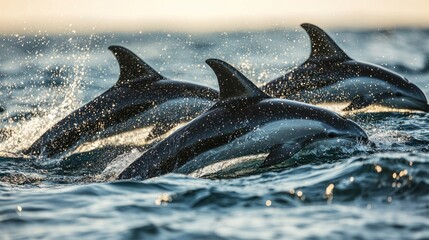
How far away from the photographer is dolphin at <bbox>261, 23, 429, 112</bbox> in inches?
577

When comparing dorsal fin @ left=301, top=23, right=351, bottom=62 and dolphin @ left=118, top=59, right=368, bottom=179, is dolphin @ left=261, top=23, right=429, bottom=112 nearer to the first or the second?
dorsal fin @ left=301, top=23, right=351, bottom=62

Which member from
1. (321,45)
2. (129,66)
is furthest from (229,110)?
(321,45)

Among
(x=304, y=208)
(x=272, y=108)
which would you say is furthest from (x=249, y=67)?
(x=304, y=208)

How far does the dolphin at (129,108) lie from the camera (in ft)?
43.1

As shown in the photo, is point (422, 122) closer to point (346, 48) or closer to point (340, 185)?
point (340, 185)

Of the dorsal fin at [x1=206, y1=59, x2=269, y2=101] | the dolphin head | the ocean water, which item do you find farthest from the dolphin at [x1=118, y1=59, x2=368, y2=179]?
the dolphin head

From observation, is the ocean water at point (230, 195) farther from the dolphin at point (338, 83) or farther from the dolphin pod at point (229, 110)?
the dolphin at point (338, 83)

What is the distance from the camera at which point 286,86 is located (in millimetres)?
14609

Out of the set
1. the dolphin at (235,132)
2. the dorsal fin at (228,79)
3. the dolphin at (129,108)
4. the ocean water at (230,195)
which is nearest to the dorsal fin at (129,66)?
the dolphin at (129,108)

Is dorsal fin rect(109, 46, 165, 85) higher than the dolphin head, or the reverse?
dorsal fin rect(109, 46, 165, 85)

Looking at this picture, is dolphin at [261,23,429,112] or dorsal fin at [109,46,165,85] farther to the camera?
dolphin at [261,23,429,112]

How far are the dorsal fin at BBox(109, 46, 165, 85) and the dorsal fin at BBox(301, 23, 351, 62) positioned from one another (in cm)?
286

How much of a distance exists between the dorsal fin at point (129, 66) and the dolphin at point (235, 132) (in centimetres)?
278

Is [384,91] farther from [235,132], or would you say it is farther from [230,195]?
[230,195]
